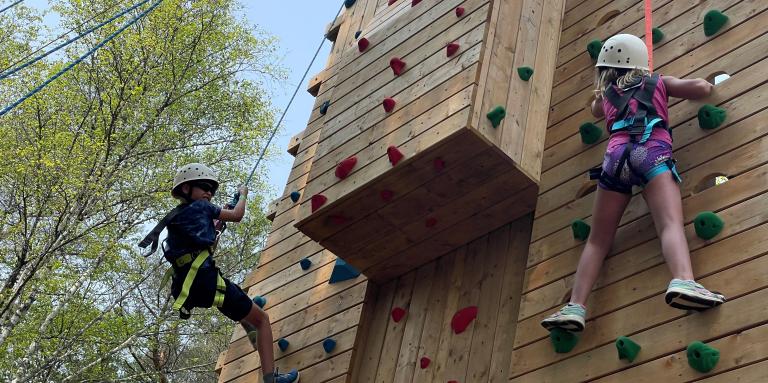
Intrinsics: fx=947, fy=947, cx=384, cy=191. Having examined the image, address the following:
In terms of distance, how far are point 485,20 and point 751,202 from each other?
193cm

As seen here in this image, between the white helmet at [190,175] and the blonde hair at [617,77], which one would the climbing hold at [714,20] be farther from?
the white helmet at [190,175]

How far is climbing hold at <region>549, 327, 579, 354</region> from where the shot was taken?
3.77 meters

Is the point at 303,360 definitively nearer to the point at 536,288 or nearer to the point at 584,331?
the point at 536,288

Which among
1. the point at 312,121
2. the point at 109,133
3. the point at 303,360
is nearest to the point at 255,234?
the point at 109,133

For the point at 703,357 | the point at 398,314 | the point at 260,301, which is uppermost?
the point at 260,301

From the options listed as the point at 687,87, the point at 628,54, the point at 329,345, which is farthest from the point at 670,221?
the point at 329,345

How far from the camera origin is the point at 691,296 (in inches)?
129

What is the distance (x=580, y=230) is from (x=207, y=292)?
2102mm

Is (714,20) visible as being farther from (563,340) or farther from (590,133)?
(563,340)

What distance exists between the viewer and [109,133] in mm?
10617

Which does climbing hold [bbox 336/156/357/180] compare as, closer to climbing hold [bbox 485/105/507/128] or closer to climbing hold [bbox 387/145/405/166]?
climbing hold [bbox 387/145/405/166]

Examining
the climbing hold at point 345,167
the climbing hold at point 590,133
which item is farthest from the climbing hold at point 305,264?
the climbing hold at point 590,133

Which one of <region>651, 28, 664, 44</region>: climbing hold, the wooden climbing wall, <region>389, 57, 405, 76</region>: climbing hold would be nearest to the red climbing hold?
<region>389, 57, 405, 76</region>: climbing hold

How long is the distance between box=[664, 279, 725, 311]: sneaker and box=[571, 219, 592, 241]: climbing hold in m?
0.80
